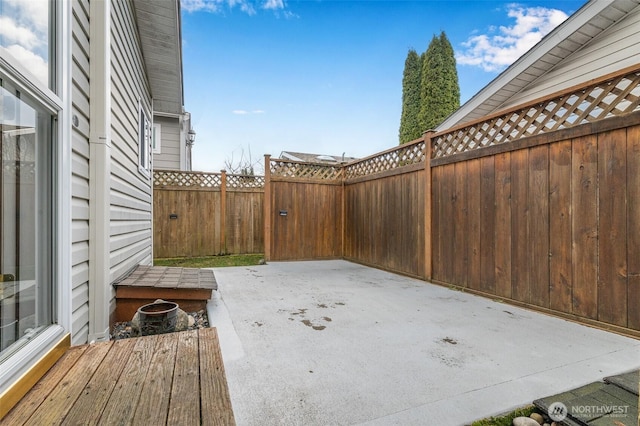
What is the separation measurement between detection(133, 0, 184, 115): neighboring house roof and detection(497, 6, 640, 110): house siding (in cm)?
540

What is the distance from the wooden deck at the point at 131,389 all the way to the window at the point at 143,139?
3.37 m

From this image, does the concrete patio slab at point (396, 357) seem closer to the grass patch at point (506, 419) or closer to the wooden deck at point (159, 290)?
the grass patch at point (506, 419)

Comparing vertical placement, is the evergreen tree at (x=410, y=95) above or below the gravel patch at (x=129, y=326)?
above

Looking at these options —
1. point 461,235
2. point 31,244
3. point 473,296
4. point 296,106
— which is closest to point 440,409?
point 31,244

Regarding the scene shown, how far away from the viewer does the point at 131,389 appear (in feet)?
3.91

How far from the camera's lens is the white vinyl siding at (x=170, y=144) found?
839 cm

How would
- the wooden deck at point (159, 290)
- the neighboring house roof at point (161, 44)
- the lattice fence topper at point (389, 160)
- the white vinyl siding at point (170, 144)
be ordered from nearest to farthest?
the wooden deck at point (159, 290)
the neighboring house roof at point (161, 44)
the lattice fence topper at point (389, 160)
the white vinyl siding at point (170, 144)

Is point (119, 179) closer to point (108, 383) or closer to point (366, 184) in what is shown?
point (108, 383)

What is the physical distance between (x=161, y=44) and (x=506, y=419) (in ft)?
17.9

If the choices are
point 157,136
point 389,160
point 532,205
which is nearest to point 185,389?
point 532,205

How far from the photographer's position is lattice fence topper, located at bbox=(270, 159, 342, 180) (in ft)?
22.2

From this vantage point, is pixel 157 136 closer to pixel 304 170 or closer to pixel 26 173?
pixel 304 170

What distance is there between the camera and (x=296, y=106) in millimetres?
13094

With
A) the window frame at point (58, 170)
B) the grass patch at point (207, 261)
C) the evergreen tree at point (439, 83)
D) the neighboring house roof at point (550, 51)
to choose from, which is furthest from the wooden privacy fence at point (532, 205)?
the evergreen tree at point (439, 83)
